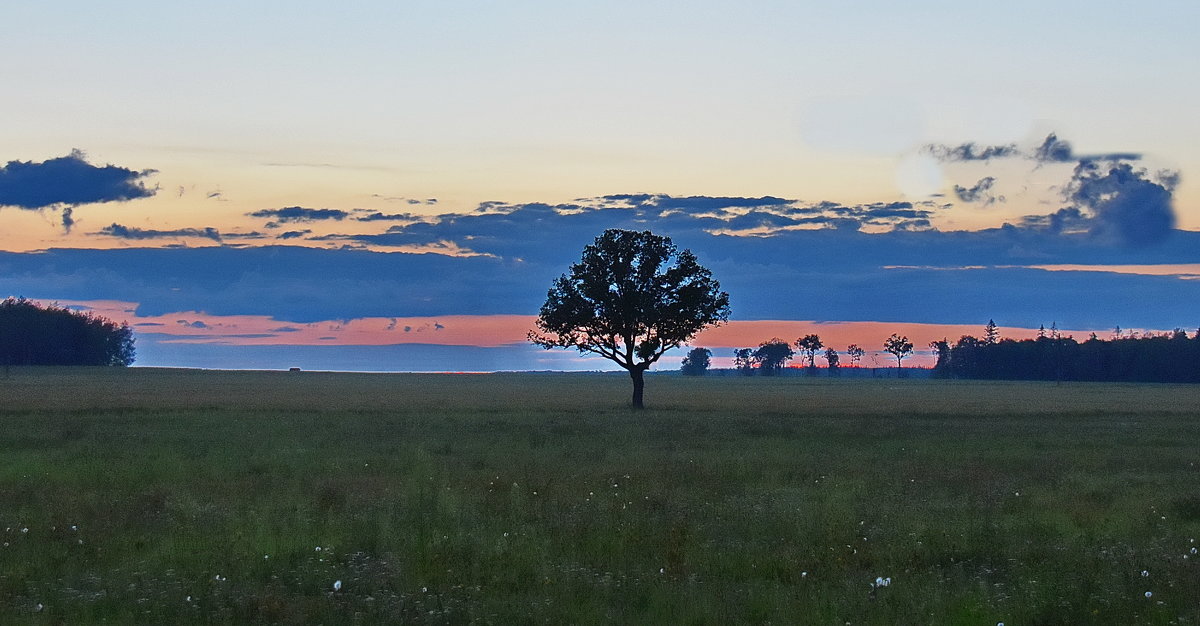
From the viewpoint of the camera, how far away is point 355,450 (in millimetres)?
31391

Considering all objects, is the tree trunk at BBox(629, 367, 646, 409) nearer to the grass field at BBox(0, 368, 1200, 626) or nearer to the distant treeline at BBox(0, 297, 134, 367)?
the grass field at BBox(0, 368, 1200, 626)

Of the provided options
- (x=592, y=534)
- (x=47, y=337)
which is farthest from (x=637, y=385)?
(x=47, y=337)

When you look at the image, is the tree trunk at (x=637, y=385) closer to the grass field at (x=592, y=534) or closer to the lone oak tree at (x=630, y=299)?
the lone oak tree at (x=630, y=299)

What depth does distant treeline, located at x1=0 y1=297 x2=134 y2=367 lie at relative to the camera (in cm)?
17712

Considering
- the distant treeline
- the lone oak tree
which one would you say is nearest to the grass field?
the lone oak tree

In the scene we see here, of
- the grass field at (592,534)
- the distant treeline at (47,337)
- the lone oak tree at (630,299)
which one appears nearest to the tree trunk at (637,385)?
the lone oak tree at (630,299)

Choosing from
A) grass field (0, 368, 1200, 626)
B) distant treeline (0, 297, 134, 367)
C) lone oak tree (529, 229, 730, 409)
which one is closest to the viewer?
grass field (0, 368, 1200, 626)

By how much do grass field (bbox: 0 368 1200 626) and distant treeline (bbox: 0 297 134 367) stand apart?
165184mm

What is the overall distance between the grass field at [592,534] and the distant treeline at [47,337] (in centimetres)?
16518

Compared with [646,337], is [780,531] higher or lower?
lower

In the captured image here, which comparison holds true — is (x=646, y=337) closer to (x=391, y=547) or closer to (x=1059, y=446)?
(x=1059, y=446)

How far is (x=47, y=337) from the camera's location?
183125mm

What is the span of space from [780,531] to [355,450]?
59.5 feet

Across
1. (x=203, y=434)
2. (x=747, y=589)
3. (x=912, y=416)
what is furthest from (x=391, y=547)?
(x=912, y=416)
